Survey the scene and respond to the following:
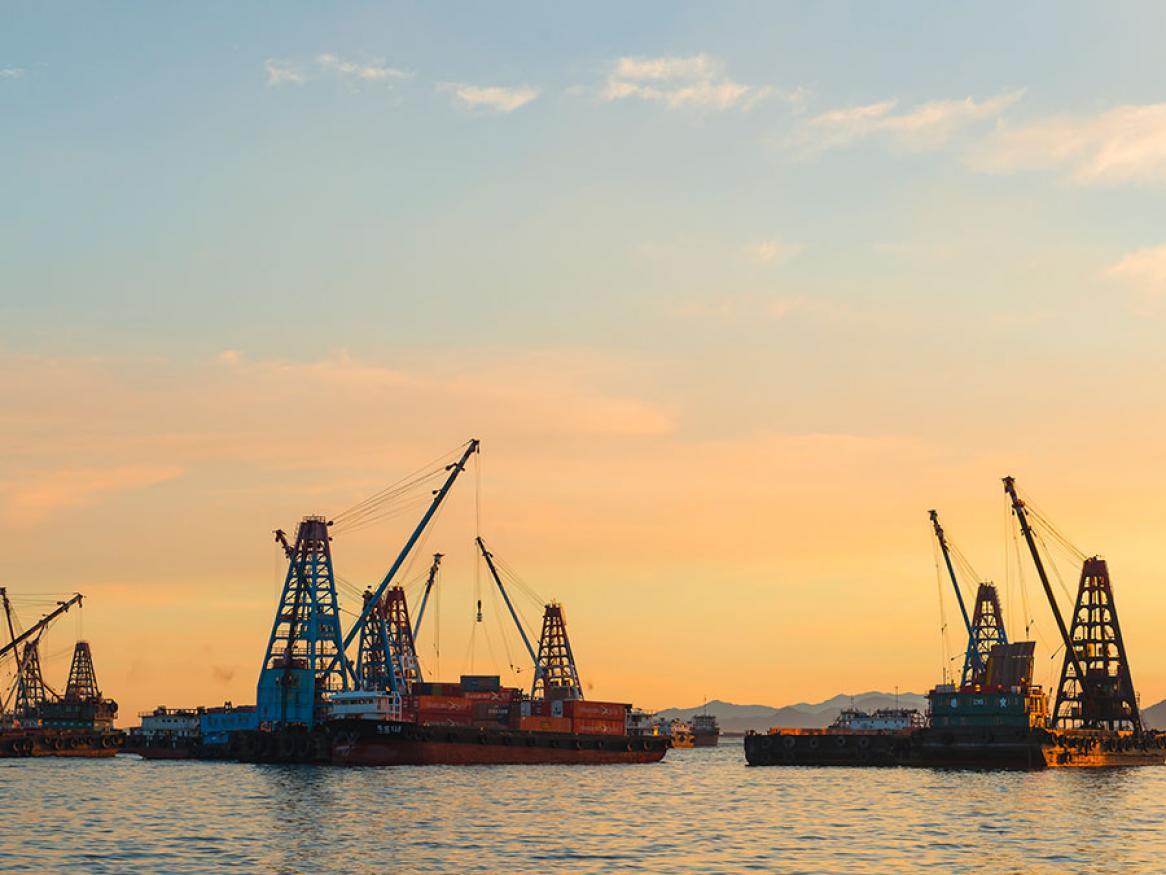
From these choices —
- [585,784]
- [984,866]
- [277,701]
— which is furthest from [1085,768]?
[984,866]

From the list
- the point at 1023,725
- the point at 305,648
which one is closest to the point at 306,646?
the point at 305,648

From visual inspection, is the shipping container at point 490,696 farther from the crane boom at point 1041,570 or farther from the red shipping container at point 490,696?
the crane boom at point 1041,570

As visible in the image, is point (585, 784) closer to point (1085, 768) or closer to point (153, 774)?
point (153, 774)

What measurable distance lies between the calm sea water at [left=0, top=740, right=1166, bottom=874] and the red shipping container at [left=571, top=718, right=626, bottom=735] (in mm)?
39709

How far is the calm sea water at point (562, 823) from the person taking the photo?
69.1 meters

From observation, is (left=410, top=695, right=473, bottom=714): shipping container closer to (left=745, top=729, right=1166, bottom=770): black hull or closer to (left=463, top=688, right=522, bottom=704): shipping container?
(left=463, top=688, right=522, bottom=704): shipping container

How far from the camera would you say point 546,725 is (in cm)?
18100

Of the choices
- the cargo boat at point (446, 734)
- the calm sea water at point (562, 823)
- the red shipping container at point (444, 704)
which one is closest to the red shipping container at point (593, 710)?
the cargo boat at point (446, 734)

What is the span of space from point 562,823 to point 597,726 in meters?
102

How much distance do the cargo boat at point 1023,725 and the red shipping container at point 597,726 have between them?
60.6ft

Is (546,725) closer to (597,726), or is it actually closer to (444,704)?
(597,726)

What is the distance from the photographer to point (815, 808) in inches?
4190

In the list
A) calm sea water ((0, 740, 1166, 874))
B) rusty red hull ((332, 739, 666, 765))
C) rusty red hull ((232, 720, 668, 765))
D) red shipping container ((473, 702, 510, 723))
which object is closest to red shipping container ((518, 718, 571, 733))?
rusty red hull ((232, 720, 668, 765))

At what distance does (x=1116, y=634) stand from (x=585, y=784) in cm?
8153
